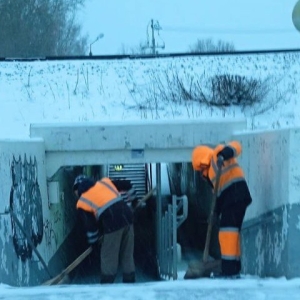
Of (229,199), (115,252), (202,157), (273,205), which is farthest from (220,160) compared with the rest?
(115,252)

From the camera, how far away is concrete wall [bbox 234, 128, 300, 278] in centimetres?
722

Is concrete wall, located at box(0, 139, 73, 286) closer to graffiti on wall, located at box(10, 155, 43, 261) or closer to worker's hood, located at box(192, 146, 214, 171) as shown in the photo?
graffiti on wall, located at box(10, 155, 43, 261)

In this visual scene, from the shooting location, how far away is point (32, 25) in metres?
41.2

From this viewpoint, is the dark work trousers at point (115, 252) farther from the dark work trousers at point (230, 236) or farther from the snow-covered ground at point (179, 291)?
the snow-covered ground at point (179, 291)

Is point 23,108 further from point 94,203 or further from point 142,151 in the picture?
point 94,203

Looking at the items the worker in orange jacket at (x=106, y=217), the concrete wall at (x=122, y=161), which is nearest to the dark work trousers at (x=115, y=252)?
the worker in orange jacket at (x=106, y=217)

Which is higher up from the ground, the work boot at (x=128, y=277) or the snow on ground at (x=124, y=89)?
the snow on ground at (x=124, y=89)

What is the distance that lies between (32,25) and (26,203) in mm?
32190

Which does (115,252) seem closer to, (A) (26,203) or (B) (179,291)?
(A) (26,203)

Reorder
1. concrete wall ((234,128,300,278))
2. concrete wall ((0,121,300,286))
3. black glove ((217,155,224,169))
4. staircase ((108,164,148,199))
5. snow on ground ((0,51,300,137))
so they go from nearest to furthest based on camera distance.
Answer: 1. concrete wall ((234,128,300,278))
2. concrete wall ((0,121,300,286))
3. black glove ((217,155,224,169))
4. snow on ground ((0,51,300,137))
5. staircase ((108,164,148,199))

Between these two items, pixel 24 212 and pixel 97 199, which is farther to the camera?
pixel 24 212

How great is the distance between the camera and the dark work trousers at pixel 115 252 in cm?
946

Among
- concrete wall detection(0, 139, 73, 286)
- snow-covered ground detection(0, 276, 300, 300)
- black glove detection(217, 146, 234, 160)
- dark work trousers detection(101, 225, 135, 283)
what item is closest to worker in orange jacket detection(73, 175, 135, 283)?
dark work trousers detection(101, 225, 135, 283)

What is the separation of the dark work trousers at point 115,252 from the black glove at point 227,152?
6.81 feet
